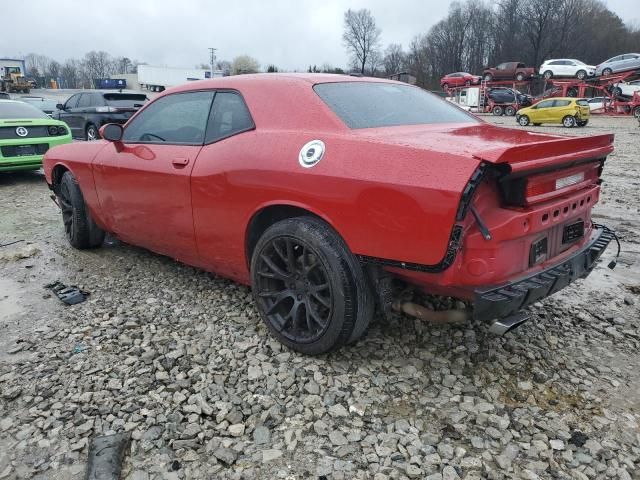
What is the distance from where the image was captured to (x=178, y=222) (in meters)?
3.40

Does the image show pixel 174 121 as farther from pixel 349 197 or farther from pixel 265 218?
pixel 349 197

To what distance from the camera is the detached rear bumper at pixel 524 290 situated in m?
2.15

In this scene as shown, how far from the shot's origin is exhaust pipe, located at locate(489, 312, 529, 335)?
7.36ft

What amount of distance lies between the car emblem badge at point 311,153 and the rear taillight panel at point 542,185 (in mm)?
890

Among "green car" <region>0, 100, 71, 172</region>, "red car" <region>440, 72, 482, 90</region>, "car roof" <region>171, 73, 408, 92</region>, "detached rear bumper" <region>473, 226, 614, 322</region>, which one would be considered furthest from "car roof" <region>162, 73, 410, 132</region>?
"red car" <region>440, 72, 482, 90</region>

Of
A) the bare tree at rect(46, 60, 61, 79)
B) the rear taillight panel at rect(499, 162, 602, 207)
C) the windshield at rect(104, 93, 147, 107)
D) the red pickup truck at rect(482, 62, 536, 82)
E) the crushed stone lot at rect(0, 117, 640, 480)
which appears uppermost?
the bare tree at rect(46, 60, 61, 79)

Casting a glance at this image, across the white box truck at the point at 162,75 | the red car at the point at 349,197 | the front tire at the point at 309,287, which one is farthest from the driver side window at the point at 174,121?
the white box truck at the point at 162,75

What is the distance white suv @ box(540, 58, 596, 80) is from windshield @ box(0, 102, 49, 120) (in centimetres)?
3561

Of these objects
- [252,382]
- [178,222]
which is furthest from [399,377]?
[178,222]

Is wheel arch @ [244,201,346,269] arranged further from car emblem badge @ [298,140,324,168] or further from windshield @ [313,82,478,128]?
windshield @ [313,82,478,128]

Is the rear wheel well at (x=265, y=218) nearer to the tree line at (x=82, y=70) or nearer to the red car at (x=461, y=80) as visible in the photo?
the red car at (x=461, y=80)

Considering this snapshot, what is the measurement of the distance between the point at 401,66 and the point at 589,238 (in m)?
81.9

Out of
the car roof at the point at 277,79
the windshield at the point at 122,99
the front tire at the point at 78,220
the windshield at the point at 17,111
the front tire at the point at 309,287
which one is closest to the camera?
the front tire at the point at 309,287

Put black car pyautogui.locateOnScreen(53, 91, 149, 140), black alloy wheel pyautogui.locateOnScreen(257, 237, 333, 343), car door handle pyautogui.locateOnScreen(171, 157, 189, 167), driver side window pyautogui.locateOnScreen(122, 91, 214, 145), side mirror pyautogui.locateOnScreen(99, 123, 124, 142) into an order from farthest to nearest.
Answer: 1. black car pyautogui.locateOnScreen(53, 91, 149, 140)
2. side mirror pyautogui.locateOnScreen(99, 123, 124, 142)
3. driver side window pyautogui.locateOnScreen(122, 91, 214, 145)
4. car door handle pyautogui.locateOnScreen(171, 157, 189, 167)
5. black alloy wheel pyautogui.locateOnScreen(257, 237, 333, 343)
